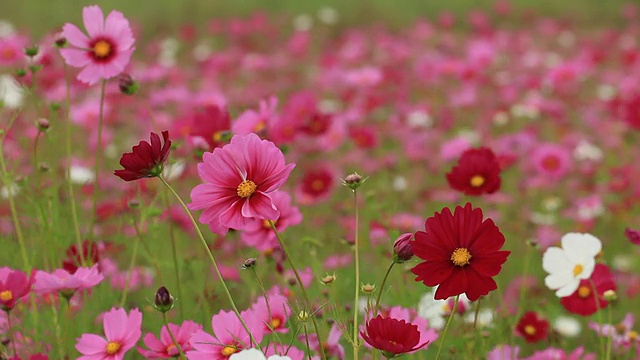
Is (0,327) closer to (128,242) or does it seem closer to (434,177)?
(128,242)

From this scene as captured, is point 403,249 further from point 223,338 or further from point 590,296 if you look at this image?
point 590,296

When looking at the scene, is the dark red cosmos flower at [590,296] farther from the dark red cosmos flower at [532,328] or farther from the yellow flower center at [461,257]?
the yellow flower center at [461,257]

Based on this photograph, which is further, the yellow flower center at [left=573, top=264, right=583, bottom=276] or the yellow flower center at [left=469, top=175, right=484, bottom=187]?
the yellow flower center at [left=469, top=175, right=484, bottom=187]

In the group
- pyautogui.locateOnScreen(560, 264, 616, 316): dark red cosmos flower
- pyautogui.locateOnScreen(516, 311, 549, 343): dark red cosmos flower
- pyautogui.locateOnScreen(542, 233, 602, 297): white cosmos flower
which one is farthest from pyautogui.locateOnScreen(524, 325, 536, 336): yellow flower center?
pyautogui.locateOnScreen(542, 233, 602, 297): white cosmos flower

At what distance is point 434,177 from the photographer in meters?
3.06

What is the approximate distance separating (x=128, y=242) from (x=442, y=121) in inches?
64.8

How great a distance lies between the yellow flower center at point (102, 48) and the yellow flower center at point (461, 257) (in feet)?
2.33

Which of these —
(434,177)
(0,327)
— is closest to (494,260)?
(0,327)

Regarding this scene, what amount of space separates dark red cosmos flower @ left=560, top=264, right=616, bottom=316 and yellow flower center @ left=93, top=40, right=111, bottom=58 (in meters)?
0.84

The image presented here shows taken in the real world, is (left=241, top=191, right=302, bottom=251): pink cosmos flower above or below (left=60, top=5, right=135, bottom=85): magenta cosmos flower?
below

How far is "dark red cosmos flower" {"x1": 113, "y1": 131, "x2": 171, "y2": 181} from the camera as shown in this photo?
820 mm

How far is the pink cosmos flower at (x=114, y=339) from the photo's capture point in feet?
3.17

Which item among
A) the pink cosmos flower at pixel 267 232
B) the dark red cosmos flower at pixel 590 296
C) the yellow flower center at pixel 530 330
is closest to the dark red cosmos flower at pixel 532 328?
the yellow flower center at pixel 530 330

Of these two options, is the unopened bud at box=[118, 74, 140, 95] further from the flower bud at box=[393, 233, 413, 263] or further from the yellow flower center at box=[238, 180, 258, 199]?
the flower bud at box=[393, 233, 413, 263]
